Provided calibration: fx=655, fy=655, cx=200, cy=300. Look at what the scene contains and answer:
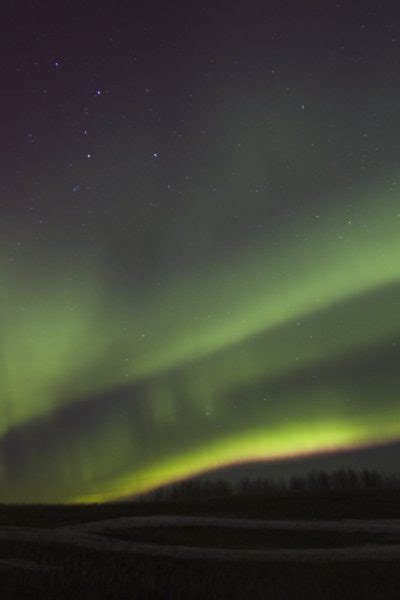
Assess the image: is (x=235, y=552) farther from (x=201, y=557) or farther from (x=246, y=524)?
(x=246, y=524)

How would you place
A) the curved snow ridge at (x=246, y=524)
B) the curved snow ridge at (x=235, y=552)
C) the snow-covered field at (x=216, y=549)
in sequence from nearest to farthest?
the curved snow ridge at (x=235, y=552) < the snow-covered field at (x=216, y=549) < the curved snow ridge at (x=246, y=524)

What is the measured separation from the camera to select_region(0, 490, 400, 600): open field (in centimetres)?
1228

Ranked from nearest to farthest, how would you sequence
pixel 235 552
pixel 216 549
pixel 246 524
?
pixel 235 552, pixel 216 549, pixel 246 524

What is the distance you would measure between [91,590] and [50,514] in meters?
15.9

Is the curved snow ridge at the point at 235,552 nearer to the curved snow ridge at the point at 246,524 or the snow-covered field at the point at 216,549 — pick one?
the snow-covered field at the point at 216,549

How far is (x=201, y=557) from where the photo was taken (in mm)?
15500

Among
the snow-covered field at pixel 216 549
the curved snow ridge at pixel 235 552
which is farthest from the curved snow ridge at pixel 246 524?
the curved snow ridge at pixel 235 552

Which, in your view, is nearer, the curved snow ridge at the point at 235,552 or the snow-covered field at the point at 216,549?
the curved snow ridge at the point at 235,552

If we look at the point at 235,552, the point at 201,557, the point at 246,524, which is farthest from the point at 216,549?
the point at 246,524

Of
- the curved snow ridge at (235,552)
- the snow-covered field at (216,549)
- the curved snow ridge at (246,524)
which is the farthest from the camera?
the curved snow ridge at (246,524)

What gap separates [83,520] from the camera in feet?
80.9

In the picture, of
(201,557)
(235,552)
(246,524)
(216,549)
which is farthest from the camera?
(246,524)

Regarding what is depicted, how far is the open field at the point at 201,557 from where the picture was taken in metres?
12.3

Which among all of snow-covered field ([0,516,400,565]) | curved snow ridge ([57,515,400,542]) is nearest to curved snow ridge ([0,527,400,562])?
snow-covered field ([0,516,400,565])
